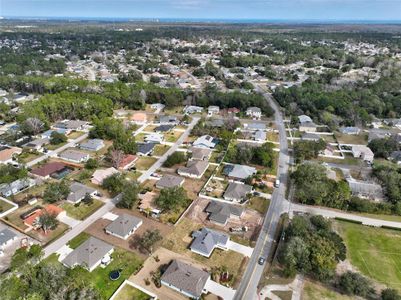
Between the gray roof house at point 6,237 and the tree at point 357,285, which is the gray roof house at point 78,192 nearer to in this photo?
the gray roof house at point 6,237

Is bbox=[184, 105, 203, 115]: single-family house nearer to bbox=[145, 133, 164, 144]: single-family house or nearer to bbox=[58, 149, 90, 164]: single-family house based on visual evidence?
bbox=[145, 133, 164, 144]: single-family house

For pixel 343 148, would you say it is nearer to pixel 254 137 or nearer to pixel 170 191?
pixel 254 137

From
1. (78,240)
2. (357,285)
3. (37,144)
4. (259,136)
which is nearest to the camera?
(357,285)

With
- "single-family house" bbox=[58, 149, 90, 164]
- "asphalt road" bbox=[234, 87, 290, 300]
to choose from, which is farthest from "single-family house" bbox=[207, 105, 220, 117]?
"single-family house" bbox=[58, 149, 90, 164]

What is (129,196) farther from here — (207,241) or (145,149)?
(145,149)

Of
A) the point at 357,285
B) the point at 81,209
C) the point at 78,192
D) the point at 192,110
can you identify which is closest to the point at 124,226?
the point at 81,209

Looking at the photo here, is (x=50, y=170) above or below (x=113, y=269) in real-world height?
above

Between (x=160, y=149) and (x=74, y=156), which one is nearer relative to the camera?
(x=74, y=156)
